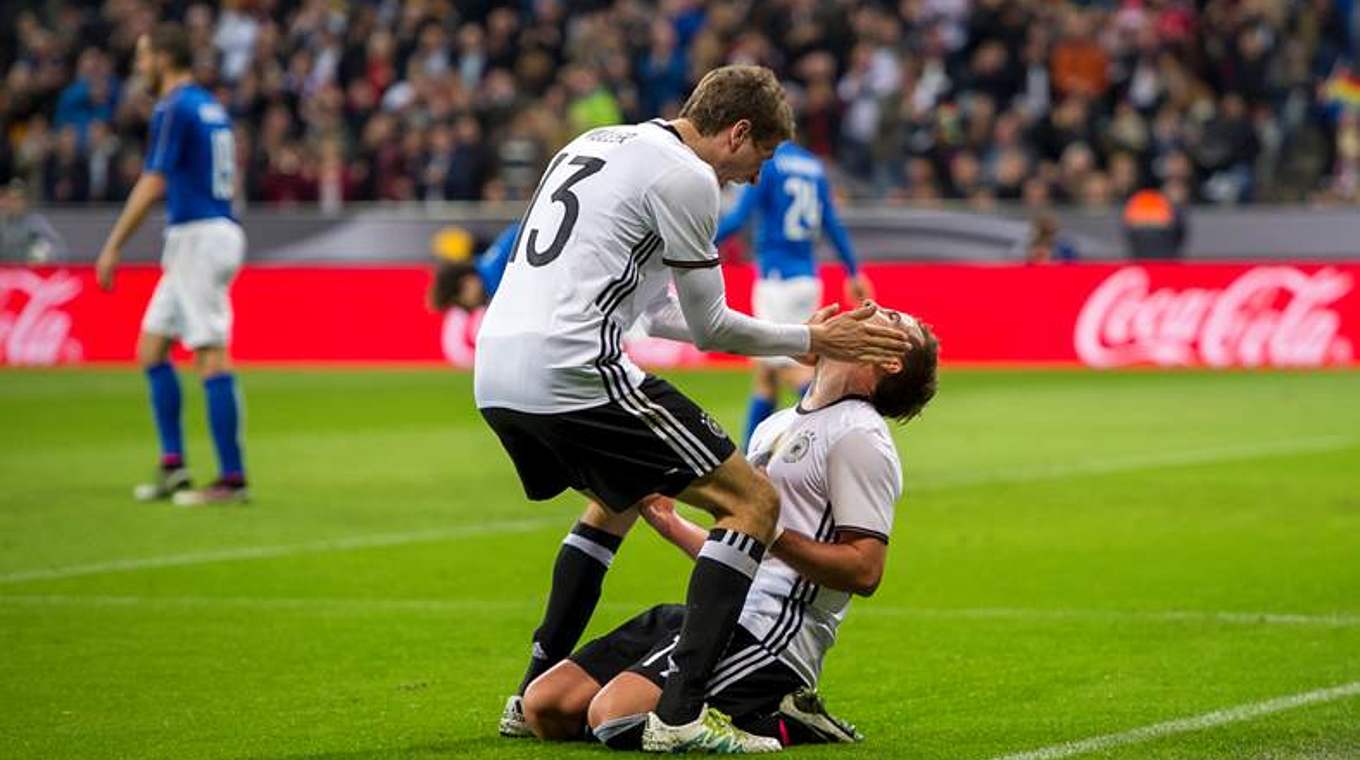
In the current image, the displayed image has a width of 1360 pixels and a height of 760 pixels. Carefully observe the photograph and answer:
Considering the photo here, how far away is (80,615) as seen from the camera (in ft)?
30.6

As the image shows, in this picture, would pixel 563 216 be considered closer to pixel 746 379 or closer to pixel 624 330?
pixel 624 330

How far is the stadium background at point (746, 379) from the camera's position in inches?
307

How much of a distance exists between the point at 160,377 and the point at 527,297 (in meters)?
7.48

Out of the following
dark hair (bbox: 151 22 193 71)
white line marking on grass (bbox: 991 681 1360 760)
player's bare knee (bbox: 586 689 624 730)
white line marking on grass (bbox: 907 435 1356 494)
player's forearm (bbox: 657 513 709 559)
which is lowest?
white line marking on grass (bbox: 907 435 1356 494)

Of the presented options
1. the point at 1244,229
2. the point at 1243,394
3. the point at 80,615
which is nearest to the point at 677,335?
the point at 80,615

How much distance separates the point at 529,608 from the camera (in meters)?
9.58

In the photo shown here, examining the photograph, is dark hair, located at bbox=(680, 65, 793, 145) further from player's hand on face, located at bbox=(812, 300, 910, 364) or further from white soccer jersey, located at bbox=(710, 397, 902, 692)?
white soccer jersey, located at bbox=(710, 397, 902, 692)

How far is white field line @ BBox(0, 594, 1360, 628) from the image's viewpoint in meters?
9.17

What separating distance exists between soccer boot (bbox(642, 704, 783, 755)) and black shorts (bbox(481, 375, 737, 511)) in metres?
→ 0.59

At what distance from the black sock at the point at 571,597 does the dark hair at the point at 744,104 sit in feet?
4.26

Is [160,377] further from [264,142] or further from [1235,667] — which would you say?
[264,142]

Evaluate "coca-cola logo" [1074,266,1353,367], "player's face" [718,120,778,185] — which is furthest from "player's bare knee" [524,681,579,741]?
"coca-cola logo" [1074,266,1353,367]

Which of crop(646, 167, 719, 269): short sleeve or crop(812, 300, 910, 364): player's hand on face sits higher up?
crop(646, 167, 719, 269): short sleeve

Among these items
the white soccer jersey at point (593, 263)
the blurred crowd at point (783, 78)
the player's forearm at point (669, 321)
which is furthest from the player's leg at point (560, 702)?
the blurred crowd at point (783, 78)
